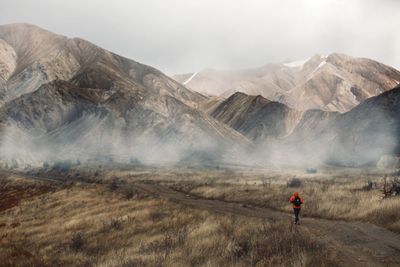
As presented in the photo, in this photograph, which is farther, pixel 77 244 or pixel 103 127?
pixel 103 127

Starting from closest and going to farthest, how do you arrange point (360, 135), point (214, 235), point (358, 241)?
1. point (358, 241)
2. point (214, 235)
3. point (360, 135)

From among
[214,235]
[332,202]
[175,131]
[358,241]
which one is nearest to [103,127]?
[175,131]

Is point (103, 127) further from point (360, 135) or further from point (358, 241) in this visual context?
point (358, 241)

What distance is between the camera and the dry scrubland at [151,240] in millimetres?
14094

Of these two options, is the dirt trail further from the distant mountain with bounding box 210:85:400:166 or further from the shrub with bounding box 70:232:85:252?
the distant mountain with bounding box 210:85:400:166

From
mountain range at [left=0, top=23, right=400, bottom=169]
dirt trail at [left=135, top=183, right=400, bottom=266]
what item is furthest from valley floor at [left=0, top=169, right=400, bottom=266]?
mountain range at [left=0, top=23, right=400, bottom=169]

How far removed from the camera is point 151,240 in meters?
19.4

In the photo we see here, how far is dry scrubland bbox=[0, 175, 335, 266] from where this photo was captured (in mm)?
14094

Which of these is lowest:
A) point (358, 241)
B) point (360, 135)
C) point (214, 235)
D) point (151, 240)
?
point (151, 240)

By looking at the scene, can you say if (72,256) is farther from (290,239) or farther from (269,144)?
(269,144)

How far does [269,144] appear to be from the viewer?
159625 mm

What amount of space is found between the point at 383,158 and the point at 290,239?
8192cm

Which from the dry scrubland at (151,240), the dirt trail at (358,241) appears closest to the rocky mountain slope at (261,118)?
the dry scrubland at (151,240)

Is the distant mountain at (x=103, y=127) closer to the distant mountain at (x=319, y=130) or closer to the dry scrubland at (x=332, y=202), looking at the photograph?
the distant mountain at (x=319, y=130)
